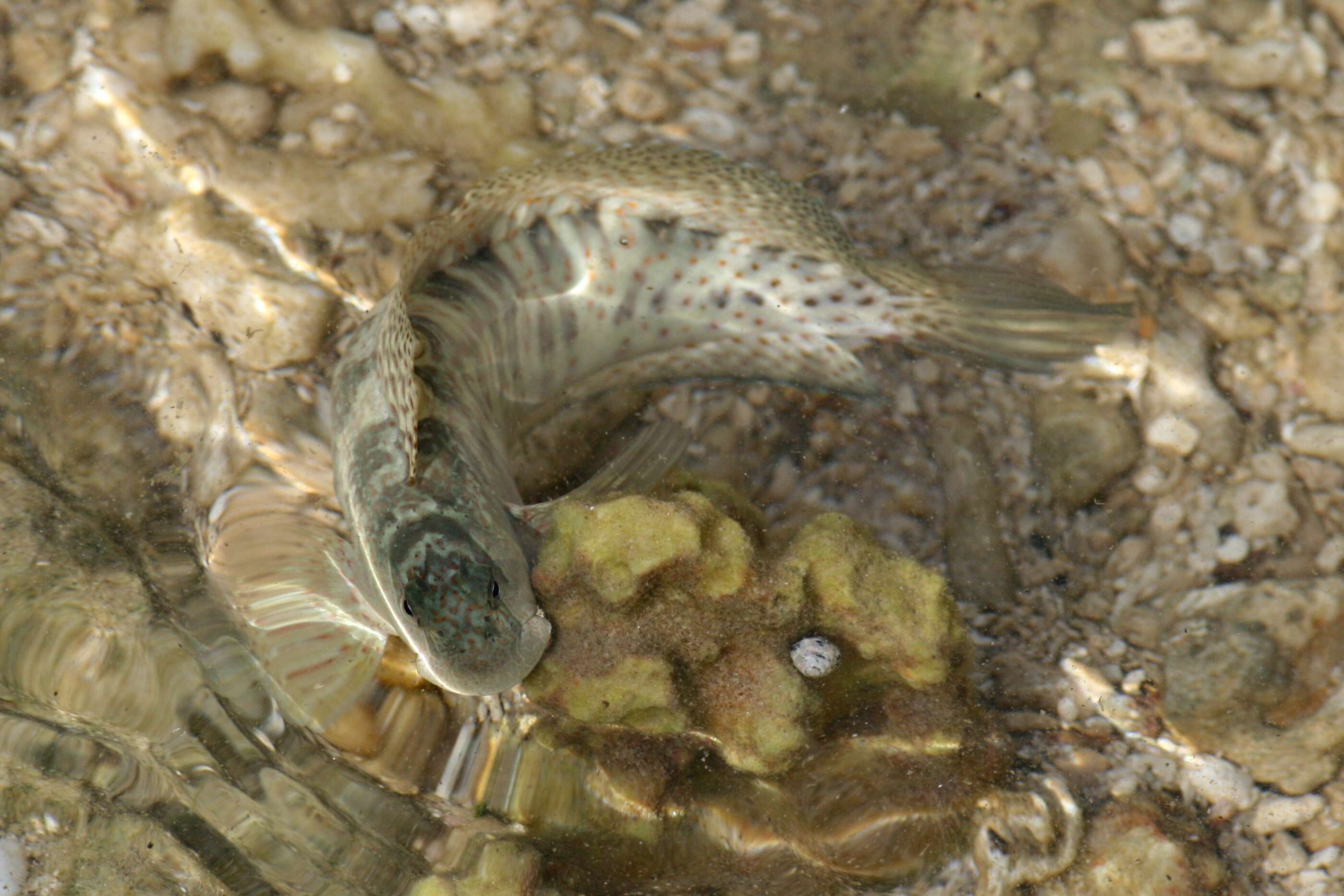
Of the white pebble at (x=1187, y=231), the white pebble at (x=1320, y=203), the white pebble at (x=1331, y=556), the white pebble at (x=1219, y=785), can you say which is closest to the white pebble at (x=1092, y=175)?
the white pebble at (x=1187, y=231)

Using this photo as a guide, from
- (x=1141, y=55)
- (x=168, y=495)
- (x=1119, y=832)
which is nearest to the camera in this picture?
(x=1119, y=832)

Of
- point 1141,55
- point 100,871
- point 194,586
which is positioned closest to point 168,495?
point 194,586

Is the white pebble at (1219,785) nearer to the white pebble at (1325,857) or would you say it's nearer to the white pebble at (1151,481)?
the white pebble at (1325,857)

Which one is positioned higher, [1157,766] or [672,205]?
[672,205]

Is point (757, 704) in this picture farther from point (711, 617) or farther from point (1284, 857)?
point (1284, 857)

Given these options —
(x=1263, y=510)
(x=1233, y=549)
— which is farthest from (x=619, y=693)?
(x=1263, y=510)

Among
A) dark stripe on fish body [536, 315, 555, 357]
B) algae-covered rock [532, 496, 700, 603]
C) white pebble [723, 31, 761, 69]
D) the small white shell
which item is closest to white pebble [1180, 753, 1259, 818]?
the small white shell

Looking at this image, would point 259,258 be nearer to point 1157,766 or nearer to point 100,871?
point 100,871
